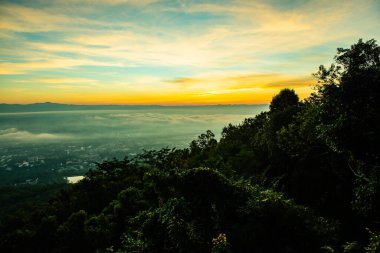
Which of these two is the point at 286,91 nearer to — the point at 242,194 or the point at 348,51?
the point at 348,51

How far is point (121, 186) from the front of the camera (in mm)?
42625

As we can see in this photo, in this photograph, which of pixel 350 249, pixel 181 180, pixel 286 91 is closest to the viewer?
pixel 350 249

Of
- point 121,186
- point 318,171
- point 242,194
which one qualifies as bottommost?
point 121,186

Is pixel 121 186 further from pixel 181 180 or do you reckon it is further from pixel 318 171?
pixel 181 180

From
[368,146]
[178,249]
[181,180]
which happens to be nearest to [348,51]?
[368,146]

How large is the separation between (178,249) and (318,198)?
16.0 metres

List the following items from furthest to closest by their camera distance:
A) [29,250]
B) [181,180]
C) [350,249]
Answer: [29,250] < [181,180] < [350,249]

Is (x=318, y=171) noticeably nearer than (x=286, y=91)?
Yes

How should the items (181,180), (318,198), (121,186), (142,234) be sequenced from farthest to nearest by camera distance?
(121,186), (318,198), (181,180), (142,234)

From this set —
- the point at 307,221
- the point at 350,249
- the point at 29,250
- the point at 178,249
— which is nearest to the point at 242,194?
the point at 307,221

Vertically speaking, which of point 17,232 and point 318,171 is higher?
point 318,171

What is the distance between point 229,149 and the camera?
150 feet

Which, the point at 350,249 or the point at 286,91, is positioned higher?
the point at 286,91

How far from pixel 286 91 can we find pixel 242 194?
4477 centimetres
